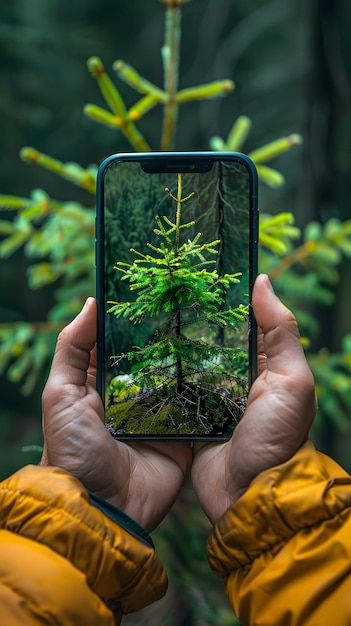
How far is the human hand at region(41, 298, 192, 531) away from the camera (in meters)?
1.15

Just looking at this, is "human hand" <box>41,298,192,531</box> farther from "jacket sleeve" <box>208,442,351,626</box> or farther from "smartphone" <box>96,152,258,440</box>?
"jacket sleeve" <box>208,442,351,626</box>

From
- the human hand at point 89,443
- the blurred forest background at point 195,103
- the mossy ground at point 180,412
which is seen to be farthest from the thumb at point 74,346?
the blurred forest background at point 195,103

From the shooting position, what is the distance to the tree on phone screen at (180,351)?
1.23 m

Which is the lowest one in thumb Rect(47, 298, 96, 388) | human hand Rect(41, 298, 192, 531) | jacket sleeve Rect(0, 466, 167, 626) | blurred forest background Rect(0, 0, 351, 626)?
jacket sleeve Rect(0, 466, 167, 626)

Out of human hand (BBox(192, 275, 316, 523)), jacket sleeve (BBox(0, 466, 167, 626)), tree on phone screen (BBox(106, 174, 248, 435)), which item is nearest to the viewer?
jacket sleeve (BBox(0, 466, 167, 626))

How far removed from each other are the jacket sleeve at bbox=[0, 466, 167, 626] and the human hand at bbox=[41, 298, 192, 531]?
3.5 inches

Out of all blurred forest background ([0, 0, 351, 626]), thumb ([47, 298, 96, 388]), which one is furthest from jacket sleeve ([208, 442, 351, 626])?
blurred forest background ([0, 0, 351, 626])

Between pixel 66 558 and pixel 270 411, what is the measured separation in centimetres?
43

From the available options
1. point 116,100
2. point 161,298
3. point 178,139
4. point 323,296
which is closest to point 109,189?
point 161,298

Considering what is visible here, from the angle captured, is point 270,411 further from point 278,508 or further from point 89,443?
point 89,443

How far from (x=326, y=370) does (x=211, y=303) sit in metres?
1.11

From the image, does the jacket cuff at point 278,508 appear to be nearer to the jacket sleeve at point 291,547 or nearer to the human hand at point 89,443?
the jacket sleeve at point 291,547

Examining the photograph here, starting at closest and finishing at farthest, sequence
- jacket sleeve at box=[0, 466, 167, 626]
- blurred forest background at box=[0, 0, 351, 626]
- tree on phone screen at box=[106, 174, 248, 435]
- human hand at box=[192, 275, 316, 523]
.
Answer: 1. jacket sleeve at box=[0, 466, 167, 626]
2. human hand at box=[192, 275, 316, 523]
3. tree on phone screen at box=[106, 174, 248, 435]
4. blurred forest background at box=[0, 0, 351, 626]

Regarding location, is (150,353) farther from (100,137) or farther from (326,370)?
(100,137)
